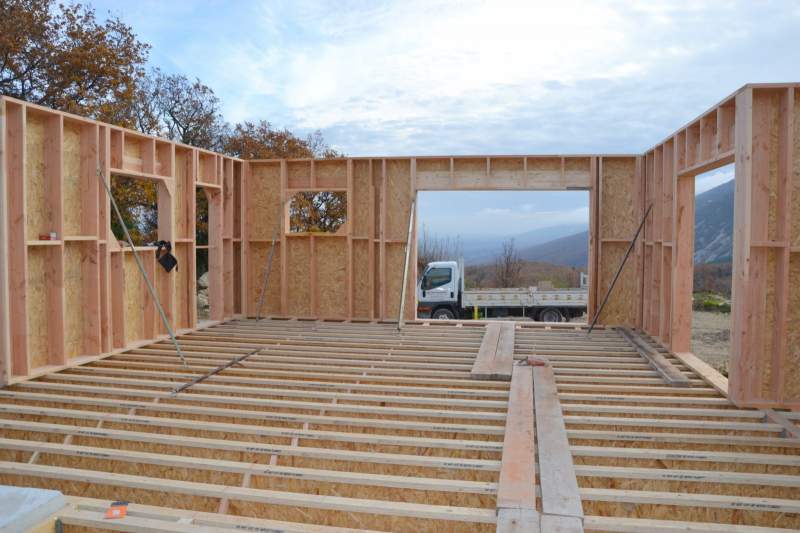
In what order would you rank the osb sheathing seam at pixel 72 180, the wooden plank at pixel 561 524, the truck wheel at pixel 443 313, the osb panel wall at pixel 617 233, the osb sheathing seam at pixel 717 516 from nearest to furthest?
the wooden plank at pixel 561 524, the osb sheathing seam at pixel 717 516, the osb sheathing seam at pixel 72 180, the osb panel wall at pixel 617 233, the truck wheel at pixel 443 313

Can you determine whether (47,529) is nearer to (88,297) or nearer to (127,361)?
(127,361)

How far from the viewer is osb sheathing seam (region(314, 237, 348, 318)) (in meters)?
11.6

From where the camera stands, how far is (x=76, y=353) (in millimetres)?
7777

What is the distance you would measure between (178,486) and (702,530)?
2880mm

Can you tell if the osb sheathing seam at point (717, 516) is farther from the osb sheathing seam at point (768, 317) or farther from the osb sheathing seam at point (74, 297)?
the osb sheathing seam at point (74, 297)

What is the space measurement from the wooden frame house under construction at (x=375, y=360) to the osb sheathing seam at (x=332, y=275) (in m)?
0.04

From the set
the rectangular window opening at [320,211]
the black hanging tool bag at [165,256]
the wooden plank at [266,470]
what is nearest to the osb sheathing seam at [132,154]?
the black hanging tool bag at [165,256]

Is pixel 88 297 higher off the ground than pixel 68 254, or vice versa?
pixel 68 254

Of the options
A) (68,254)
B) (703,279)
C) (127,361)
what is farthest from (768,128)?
(703,279)

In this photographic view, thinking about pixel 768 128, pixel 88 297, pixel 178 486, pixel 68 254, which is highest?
pixel 768 128

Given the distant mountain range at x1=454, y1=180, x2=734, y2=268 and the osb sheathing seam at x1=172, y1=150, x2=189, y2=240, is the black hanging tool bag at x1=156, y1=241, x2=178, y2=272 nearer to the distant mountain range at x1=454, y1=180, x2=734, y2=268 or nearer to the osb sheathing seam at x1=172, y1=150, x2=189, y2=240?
the osb sheathing seam at x1=172, y1=150, x2=189, y2=240

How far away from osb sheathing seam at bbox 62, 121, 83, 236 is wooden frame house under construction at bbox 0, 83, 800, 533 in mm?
39

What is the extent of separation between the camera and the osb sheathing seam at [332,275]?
1156cm

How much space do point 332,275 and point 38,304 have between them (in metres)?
5.30
